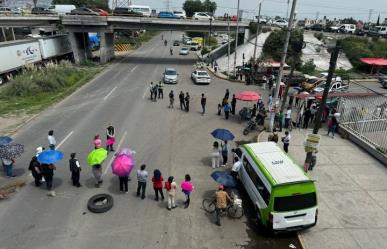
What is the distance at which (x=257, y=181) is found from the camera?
12227 millimetres

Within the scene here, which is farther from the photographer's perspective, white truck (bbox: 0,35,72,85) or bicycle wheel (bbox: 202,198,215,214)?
white truck (bbox: 0,35,72,85)

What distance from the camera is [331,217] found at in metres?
12.8

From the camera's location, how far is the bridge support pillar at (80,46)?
48281 mm

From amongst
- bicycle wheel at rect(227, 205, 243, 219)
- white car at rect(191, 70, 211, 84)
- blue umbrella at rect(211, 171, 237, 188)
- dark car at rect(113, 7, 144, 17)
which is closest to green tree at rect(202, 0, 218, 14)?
dark car at rect(113, 7, 144, 17)

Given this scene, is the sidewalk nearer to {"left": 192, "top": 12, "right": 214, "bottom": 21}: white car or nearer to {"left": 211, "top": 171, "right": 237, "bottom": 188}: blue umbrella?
{"left": 211, "top": 171, "right": 237, "bottom": 188}: blue umbrella

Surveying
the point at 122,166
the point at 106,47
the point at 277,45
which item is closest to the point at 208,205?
the point at 122,166

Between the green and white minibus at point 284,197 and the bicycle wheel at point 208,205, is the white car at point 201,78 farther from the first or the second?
the green and white minibus at point 284,197

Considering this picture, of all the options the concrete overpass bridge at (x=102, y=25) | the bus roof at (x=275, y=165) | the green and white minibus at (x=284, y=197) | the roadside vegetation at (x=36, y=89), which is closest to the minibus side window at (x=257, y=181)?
the green and white minibus at (x=284, y=197)

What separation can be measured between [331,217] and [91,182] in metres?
10.0

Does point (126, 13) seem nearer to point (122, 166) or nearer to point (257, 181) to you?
point (122, 166)

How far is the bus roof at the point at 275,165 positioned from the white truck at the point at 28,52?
1128 inches

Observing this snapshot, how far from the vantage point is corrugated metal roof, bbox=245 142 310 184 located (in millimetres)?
11203

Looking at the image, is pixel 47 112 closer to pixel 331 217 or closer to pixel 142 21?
pixel 331 217

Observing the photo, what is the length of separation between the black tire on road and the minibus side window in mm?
5549
